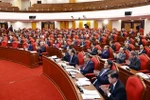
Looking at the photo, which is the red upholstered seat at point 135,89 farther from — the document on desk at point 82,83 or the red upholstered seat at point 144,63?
the red upholstered seat at point 144,63

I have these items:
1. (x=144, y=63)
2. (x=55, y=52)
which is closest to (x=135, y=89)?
(x=144, y=63)

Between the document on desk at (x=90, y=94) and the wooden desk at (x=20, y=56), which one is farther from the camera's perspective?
the wooden desk at (x=20, y=56)

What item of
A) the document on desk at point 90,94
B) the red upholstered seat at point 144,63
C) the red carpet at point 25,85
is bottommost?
the red carpet at point 25,85

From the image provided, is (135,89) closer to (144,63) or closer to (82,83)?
(82,83)

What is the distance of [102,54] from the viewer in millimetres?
7414

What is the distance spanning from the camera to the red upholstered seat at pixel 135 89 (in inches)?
120

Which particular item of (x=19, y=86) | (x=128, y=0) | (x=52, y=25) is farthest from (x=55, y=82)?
(x=52, y=25)

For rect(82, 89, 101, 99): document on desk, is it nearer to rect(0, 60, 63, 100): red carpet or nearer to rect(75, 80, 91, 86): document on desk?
rect(75, 80, 91, 86): document on desk

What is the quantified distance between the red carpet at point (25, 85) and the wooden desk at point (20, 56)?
0.34m

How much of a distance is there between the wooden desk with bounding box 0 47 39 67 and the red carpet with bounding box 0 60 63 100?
34cm

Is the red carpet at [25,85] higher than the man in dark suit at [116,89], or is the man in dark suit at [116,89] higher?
the man in dark suit at [116,89]

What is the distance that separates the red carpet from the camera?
16.7ft

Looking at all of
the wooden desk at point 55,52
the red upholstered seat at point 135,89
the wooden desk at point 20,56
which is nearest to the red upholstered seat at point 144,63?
the red upholstered seat at point 135,89

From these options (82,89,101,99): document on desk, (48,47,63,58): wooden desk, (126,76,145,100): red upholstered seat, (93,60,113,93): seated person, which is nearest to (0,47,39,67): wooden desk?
(48,47,63,58): wooden desk
